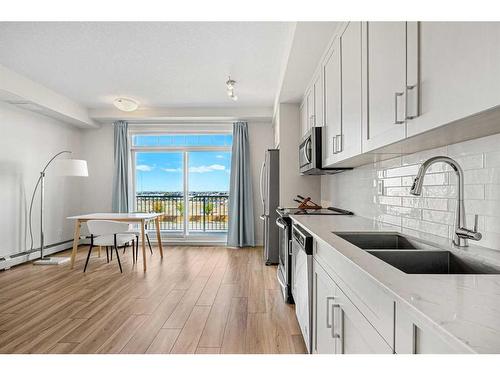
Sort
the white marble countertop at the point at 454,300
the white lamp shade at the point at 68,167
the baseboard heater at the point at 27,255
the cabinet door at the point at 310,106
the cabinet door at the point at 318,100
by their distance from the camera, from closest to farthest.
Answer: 1. the white marble countertop at the point at 454,300
2. the cabinet door at the point at 318,100
3. the cabinet door at the point at 310,106
4. the baseboard heater at the point at 27,255
5. the white lamp shade at the point at 68,167

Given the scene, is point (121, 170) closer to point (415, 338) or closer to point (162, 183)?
point (162, 183)

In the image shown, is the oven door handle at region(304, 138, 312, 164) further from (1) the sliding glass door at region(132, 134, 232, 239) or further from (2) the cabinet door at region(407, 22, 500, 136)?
(1) the sliding glass door at region(132, 134, 232, 239)

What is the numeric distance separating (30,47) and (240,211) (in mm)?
3928

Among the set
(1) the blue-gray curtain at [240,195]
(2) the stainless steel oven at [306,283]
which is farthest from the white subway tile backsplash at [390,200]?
(1) the blue-gray curtain at [240,195]

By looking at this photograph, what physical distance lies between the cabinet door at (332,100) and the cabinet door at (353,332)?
58.0 inches

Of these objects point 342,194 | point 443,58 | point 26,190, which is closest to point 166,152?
point 26,190

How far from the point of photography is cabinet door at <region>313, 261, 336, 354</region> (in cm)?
155

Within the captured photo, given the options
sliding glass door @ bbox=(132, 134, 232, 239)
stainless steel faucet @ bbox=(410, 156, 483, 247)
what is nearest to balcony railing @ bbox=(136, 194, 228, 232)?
→ sliding glass door @ bbox=(132, 134, 232, 239)

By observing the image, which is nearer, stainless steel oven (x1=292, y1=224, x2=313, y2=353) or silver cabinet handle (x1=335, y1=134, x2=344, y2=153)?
stainless steel oven (x1=292, y1=224, x2=313, y2=353)

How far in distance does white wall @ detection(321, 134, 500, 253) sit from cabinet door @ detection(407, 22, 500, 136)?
1.06ft

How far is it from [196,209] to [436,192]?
5.34 metres

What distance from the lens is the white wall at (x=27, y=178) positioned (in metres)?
4.73

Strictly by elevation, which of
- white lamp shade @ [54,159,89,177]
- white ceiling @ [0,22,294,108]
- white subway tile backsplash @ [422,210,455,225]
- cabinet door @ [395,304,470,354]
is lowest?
cabinet door @ [395,304,470,354]

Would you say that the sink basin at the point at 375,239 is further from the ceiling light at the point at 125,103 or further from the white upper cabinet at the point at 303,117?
the ceiling light at the point at 125,103
